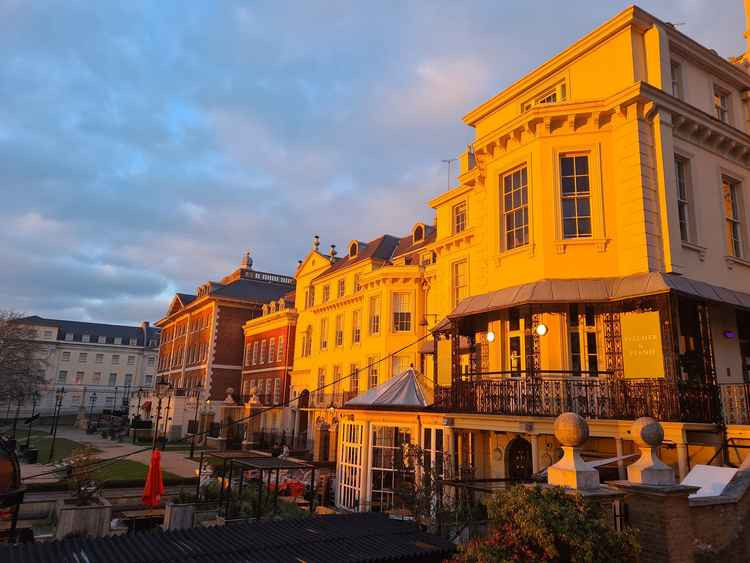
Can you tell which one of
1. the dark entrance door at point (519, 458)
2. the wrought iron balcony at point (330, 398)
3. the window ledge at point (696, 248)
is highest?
the window ledge at point (696, 248)

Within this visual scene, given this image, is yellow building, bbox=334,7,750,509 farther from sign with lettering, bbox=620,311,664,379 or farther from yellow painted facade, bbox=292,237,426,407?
yellow painted facade, bbox=292,237,426,407

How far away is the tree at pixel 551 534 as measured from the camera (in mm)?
5059

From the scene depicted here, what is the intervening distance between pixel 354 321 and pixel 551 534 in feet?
89.8

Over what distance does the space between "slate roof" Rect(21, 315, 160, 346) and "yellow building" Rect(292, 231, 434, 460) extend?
225 feet

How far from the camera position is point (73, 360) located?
90.2 m

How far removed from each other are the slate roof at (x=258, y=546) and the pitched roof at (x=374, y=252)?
2498cm

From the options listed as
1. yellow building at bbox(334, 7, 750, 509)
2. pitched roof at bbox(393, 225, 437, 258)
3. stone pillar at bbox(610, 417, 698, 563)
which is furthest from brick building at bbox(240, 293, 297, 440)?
stone pillar at bbox(610, 417, 698, 563)

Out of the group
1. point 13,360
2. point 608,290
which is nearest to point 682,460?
point 608,290

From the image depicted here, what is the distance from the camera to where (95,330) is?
94.8 metres

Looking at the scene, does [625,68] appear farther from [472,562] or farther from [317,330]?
[317,330]

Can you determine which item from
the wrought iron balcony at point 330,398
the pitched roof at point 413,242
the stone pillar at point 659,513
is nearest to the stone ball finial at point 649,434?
the stone pillar at point 659,513

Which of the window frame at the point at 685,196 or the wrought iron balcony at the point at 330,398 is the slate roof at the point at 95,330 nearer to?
the wrought iron balcony at the point at 330,398

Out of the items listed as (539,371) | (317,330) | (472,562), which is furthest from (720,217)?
(317,330)

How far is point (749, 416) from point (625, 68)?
9.16 m
